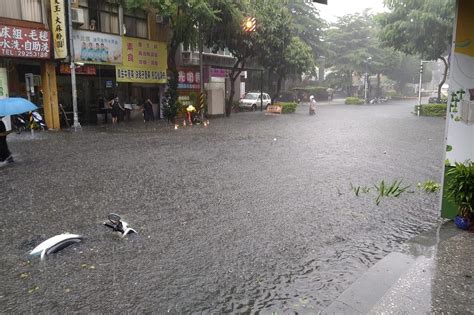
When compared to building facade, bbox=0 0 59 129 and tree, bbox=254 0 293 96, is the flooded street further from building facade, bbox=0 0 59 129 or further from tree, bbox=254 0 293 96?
tree, bbox=254 0 293 96

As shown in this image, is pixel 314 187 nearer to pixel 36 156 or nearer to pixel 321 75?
pixel 36 156

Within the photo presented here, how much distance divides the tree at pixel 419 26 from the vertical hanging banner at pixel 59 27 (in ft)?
68.3

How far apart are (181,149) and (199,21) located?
10625 mm

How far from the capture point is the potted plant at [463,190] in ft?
18.3

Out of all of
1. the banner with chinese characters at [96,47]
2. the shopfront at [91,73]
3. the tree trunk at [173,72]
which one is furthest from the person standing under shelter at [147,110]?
the banner with chinese characters at [96,47]

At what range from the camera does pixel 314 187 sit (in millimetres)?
8844

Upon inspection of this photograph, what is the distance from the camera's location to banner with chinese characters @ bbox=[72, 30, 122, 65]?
20078 millimetres

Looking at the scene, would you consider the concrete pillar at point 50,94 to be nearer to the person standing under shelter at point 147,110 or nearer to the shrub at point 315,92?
the person standing under shelter at point 147,110

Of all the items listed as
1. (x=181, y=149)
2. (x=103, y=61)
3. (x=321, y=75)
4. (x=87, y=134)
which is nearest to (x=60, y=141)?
(x=87, y=134)

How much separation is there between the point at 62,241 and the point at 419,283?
4179 mm

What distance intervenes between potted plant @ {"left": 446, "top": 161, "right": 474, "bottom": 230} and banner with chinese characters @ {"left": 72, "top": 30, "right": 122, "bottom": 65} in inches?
715

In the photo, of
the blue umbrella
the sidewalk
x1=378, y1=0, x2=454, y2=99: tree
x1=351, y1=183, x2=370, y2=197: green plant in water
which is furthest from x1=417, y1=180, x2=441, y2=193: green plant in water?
x1=378, y1=0, x2=454, y2=99: tree

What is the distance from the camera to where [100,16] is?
70.9ft

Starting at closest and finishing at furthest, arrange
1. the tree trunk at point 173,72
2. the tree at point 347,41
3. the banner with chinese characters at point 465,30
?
the banner with chinese characters at point 465,30 → the tree trunk at point 173,72 → the tree at point 347,41
